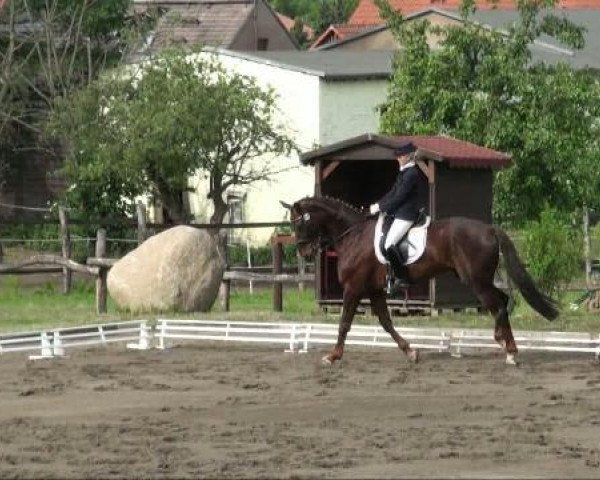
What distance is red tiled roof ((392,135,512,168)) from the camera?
2580 centimetres

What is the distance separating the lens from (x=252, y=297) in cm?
3416

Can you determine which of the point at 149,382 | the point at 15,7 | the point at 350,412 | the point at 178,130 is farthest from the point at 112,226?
the point at 350,412

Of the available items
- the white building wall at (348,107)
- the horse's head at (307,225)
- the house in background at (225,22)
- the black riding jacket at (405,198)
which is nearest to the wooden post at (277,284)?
the horse's head at (307,225)

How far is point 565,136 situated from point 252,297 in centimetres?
648

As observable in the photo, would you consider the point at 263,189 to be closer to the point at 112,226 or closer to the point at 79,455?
the point at 112,226

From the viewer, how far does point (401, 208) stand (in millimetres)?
20188

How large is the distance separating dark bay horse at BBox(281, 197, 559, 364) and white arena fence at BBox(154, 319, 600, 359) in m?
0.50

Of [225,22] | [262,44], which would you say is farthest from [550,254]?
[262,44]

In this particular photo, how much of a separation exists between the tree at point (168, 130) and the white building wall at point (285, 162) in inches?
107

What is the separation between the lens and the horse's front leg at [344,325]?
66.1 ft

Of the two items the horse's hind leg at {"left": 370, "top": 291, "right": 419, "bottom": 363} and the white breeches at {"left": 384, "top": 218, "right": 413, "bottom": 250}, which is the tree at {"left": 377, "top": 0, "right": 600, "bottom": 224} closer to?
the horse's hind leg at {"left": 370, "top": 291, "right": 419, "bottom": 363}

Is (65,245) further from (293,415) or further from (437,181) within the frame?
(293,415)

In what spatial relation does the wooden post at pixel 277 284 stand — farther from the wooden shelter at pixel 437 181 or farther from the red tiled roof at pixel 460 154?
the red tiled roof at pixel 460 154

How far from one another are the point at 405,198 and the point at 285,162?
27.9 metres
